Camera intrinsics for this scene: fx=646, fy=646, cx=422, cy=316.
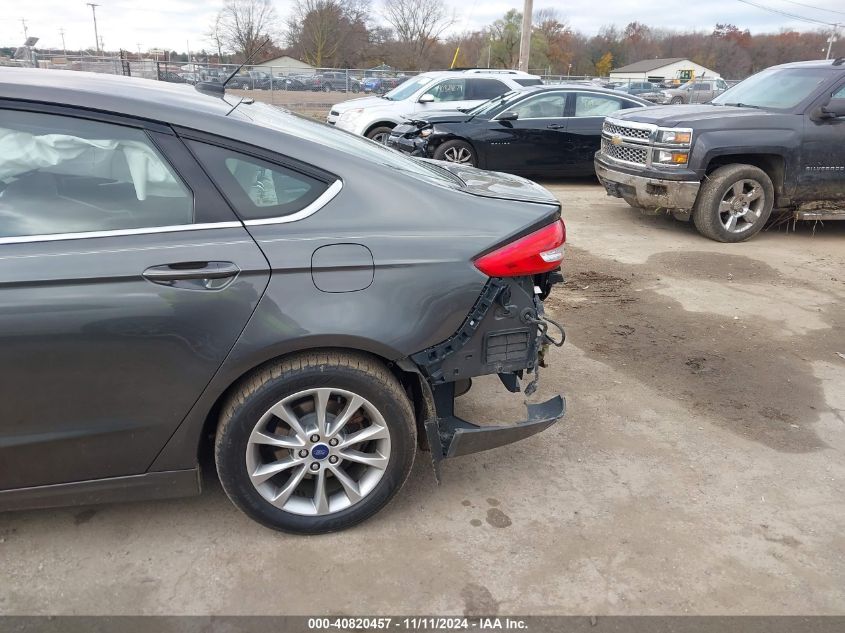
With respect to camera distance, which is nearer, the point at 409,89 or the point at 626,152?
the point at 626,152

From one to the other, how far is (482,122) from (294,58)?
176ft

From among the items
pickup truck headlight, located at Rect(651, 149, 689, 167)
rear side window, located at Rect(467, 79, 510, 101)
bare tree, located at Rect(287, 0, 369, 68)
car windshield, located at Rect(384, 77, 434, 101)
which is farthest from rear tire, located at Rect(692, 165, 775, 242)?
bare tree, located at Rect(287, 0, 369, 68)

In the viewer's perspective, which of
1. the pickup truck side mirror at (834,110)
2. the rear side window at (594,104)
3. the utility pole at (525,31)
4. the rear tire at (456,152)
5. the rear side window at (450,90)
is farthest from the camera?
the utility pole at (525,31)

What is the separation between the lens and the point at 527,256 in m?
2.67

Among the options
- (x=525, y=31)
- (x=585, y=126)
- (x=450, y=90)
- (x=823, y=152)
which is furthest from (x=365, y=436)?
(x=525, y=31)

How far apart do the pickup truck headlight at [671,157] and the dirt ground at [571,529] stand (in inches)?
132

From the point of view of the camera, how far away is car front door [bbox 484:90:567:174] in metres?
10.4

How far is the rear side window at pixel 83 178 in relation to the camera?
232cm

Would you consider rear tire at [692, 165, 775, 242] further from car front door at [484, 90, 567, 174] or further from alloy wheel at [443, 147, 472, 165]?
alloy wheel at [443, 147, 472, 165]

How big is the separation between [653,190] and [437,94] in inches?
266

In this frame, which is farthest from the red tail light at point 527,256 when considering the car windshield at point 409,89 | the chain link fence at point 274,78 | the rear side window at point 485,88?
the chain link fence at point 274,78

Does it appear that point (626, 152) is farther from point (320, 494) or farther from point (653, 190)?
point (320, 494)

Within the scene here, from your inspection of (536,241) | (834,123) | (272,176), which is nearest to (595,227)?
(834,123)

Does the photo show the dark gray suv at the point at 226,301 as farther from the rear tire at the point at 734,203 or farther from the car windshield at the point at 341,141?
the rear tire at the point at 734,203
